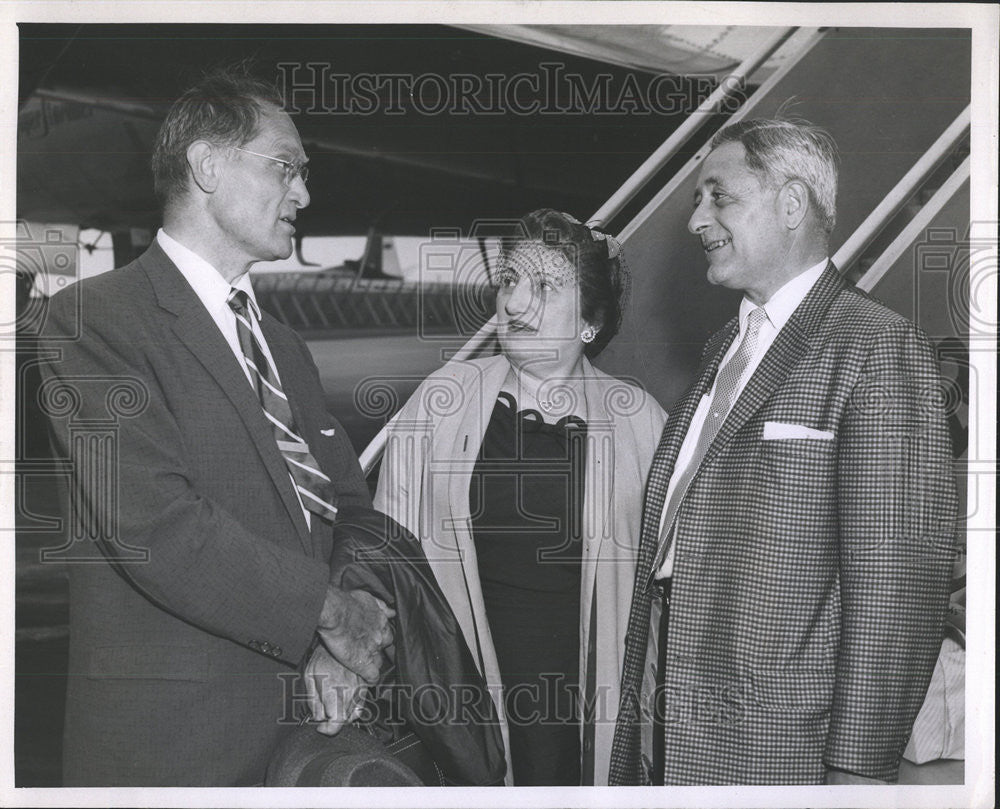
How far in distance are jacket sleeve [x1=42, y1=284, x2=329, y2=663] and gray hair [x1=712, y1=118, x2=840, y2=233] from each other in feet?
5.17

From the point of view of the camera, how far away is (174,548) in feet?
8.93

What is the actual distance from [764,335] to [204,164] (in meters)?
1.57

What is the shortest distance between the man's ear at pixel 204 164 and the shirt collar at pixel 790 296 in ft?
4.97

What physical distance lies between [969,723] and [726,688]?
3.01 ft

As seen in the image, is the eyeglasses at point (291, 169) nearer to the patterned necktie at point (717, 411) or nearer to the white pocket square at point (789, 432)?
the patterned necktie at point (717, 411)

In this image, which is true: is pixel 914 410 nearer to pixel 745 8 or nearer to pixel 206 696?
pixel 745 8

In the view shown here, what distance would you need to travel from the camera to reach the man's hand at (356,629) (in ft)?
9.29

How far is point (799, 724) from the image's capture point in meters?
2.60

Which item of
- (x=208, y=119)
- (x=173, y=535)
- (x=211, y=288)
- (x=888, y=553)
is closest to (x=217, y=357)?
(x=211, y=288)

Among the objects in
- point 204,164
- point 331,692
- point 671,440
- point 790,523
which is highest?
point 204,164

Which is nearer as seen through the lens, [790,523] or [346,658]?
[790,523]

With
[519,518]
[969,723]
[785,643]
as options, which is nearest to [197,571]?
[519,518]

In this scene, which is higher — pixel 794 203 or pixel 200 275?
pixel 794 203

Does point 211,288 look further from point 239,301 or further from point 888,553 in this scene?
point 888,553
